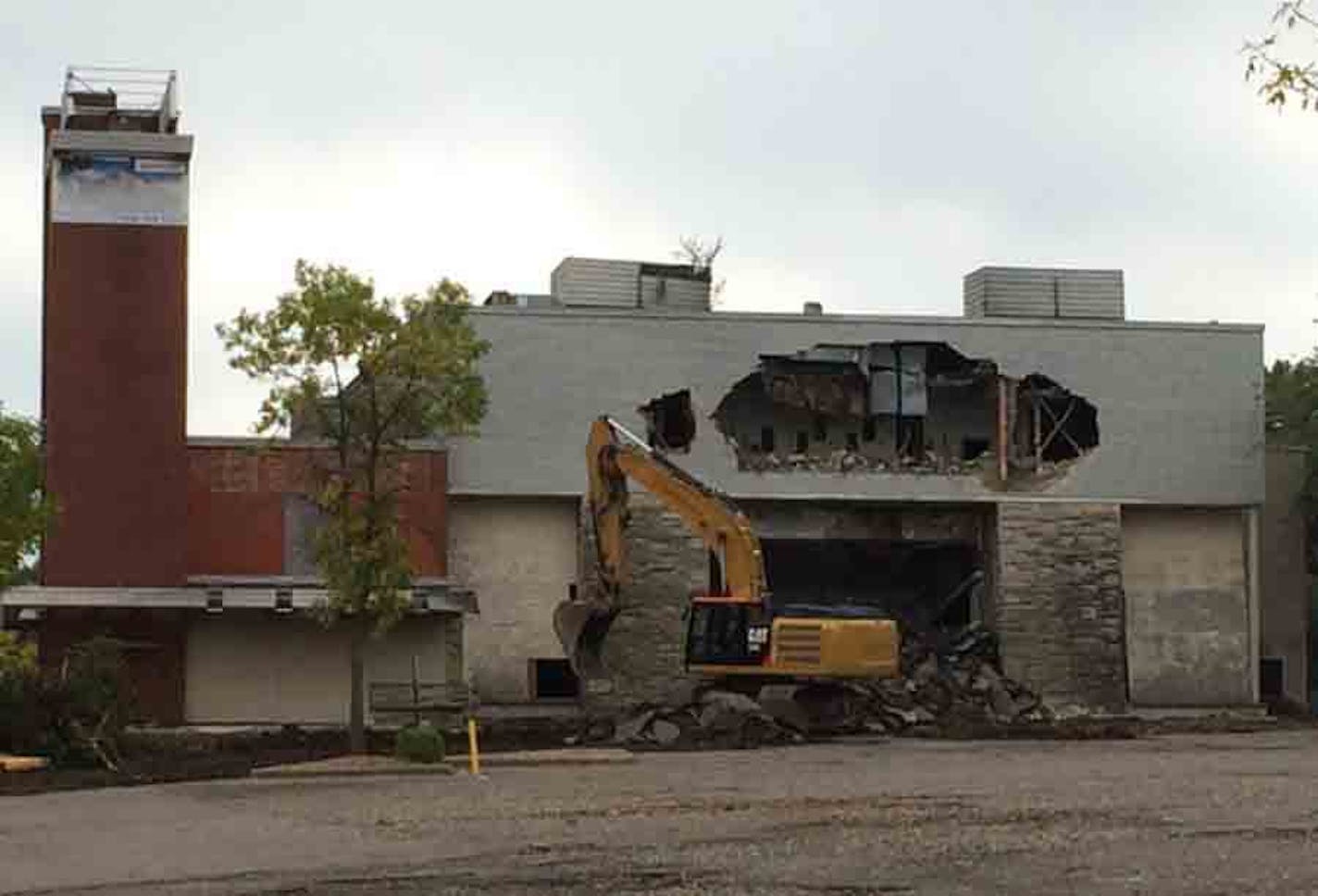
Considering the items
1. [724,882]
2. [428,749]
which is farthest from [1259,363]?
[724,882]

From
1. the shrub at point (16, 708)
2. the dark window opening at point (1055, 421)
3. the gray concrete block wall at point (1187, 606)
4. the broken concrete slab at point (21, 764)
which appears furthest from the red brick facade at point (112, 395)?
the gray concrete block wall at point (1187, 606)

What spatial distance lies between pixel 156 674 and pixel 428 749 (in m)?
14.0

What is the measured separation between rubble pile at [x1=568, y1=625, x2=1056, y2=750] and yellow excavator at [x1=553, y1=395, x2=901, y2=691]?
0.70 meters

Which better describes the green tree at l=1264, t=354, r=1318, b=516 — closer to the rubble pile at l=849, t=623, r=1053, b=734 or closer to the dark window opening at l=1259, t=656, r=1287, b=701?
the dark window opening at l=1259, t=656, r=1287, b=701

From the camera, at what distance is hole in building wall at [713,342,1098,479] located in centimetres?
5241

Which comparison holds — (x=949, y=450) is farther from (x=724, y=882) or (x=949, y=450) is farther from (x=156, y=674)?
(x=724, y=882)

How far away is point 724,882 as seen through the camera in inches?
662

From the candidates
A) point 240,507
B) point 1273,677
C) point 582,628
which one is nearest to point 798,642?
point 582,628

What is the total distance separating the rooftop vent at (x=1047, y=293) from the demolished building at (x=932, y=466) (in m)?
0.06

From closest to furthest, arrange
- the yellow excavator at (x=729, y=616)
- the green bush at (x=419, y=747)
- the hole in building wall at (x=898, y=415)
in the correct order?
the green bush at (x=419, y=747) < the yellow excavator at (x=729, y=616) < the hole in building wall at (x=898, y=415)

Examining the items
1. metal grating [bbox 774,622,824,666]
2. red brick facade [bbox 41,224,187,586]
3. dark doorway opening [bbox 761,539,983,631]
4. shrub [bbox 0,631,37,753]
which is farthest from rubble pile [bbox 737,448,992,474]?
shrub [bbox 0,631,37,753]

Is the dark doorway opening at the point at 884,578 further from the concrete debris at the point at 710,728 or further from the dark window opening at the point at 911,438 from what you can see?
the concrete debris at the point at 710,728

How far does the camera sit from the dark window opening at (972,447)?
54.4 metres

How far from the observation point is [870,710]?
42969 millimetres
